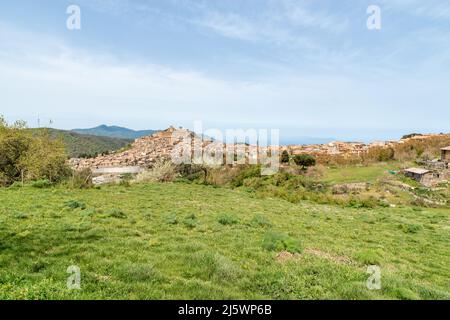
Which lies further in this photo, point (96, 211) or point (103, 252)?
point (96, 211)

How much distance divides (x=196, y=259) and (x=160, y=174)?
35.5 m

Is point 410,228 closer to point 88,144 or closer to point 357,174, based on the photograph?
point 357,174

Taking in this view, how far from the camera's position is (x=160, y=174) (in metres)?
42.2

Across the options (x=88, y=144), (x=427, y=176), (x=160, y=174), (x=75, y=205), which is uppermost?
(x=88, y=144)

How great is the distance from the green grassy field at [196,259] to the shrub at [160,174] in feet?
86.4

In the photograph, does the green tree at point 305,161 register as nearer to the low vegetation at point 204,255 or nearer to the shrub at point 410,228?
the low vegetation at point 204,255

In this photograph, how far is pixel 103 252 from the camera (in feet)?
26.3

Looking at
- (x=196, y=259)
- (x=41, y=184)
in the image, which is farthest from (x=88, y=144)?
(x=196, y=259)

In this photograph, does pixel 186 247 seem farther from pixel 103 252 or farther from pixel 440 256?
pixel 440 256
